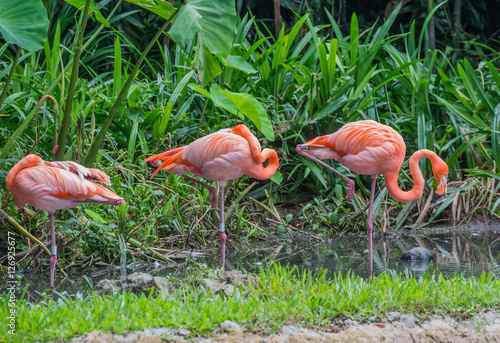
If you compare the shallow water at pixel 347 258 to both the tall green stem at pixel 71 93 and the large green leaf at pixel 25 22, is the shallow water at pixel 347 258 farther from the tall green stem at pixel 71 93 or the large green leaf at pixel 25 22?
the large green leaf at pixel 25 22

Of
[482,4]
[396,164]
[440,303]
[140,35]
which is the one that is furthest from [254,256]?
[482,4]

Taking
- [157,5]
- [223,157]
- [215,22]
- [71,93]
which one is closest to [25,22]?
[71,93]

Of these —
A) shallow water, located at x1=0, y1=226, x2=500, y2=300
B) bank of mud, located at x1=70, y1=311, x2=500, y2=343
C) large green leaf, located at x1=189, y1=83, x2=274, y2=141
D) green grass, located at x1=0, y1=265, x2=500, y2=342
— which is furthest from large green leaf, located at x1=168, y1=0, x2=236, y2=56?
bank of mud, located at x1=70, y1=311, x2=500, y2=343

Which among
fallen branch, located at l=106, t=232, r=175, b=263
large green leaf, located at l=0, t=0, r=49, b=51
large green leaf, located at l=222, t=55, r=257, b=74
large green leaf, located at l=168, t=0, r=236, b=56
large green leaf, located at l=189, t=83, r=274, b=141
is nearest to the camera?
large green leaf, located at l=0, t=0, r=49, b=51

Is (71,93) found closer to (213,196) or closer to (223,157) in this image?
(223,157)

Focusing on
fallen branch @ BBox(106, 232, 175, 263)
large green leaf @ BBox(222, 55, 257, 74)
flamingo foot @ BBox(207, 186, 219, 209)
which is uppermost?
large green leaf @ BBox(222, 55, 257, 74)

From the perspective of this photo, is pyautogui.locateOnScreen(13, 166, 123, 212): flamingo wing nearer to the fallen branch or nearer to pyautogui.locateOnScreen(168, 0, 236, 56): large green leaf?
the fallen branch

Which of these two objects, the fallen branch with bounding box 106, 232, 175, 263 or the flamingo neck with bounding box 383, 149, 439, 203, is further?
the fallen branch with bounding box 106, 232, 175, 263

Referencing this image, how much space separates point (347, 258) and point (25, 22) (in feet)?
10.5

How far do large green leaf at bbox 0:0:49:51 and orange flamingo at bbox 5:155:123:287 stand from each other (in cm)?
86

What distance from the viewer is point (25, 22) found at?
161 inches

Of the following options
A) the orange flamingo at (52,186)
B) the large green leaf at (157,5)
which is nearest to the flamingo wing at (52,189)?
the orange flamingo at (52,186)

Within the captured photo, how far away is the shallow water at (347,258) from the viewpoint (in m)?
4.26

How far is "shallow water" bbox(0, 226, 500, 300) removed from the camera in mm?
4264
